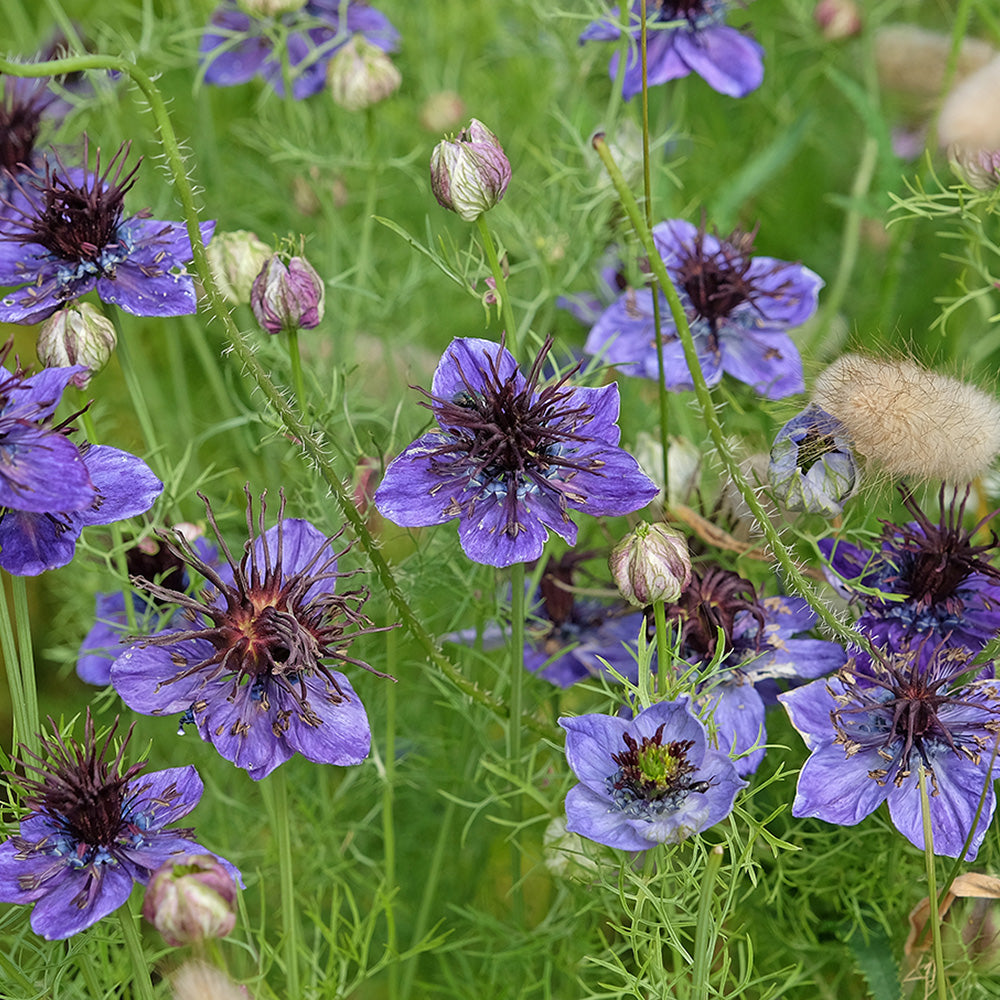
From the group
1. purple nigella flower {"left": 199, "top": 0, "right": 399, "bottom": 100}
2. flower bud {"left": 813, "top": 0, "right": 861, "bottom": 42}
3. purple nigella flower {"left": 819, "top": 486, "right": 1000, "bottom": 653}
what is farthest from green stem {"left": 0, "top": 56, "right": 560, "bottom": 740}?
flower bud {"left": 813, "top": 0, "right": 861, "bottom": 42}

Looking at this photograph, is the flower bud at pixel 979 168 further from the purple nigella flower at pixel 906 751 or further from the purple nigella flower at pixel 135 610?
the purple nigella flower at pixel 135 610

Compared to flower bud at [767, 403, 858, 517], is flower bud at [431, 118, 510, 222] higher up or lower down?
higher up

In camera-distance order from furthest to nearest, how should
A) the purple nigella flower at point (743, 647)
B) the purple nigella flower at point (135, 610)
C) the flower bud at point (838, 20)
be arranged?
the flower bud at point (838, 20)
the purple nigella flower at point (135, 610)
the purple nigella flower at point (743, 647)

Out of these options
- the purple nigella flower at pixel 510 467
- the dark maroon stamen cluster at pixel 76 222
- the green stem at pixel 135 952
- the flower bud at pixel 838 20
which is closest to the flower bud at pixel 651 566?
the purple nigella flower at pixel 510 467

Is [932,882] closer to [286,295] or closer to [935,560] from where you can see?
[935,560]

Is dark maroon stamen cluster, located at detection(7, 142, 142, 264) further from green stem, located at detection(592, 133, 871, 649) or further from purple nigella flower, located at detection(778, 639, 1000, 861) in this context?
purple nigella flower, located at detection(778, 639, 1000, 861)

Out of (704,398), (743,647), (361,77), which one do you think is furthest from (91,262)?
(743,647)
